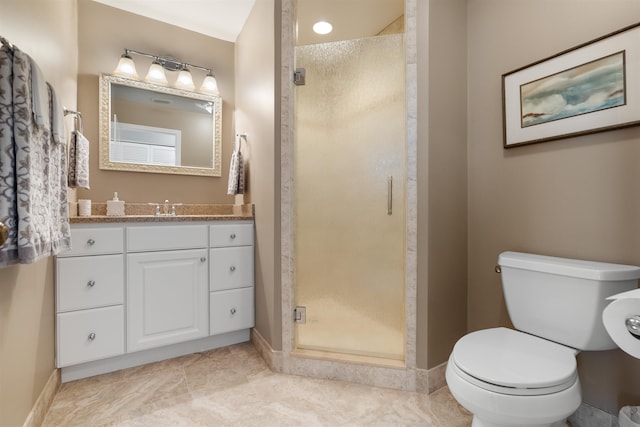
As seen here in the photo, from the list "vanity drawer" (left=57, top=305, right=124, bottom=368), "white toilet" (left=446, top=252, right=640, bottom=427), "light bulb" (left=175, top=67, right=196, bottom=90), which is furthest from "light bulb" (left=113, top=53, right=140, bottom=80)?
"white toilet" (left=446, top=252, right=640, bottom=427)

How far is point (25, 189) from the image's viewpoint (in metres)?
0.95

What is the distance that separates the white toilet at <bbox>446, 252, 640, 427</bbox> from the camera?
979 mm

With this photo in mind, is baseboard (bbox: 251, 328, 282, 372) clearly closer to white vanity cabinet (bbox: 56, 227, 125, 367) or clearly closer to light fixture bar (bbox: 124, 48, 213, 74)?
white vanity cabinet (bbox: 56, 227, 125, 367)

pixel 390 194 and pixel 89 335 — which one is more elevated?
pixel 390 194

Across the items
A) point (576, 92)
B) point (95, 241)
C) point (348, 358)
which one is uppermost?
point (576, 92)

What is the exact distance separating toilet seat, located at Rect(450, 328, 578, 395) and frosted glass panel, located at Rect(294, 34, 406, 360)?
1.93ft

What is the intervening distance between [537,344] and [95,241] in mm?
2203

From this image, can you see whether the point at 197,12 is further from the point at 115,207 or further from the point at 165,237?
the point at 165,237

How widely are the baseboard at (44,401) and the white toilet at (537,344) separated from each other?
1689mm

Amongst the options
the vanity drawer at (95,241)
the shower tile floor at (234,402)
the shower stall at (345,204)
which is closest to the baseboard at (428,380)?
the shower tile floor at (234,402)

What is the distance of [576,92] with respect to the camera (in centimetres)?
138

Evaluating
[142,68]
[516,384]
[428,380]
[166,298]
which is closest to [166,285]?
[166,298]

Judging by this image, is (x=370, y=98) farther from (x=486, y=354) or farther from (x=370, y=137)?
(x=486, y=354)

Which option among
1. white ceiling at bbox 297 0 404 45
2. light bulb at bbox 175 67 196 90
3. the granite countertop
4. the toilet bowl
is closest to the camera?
the toilet bowl
